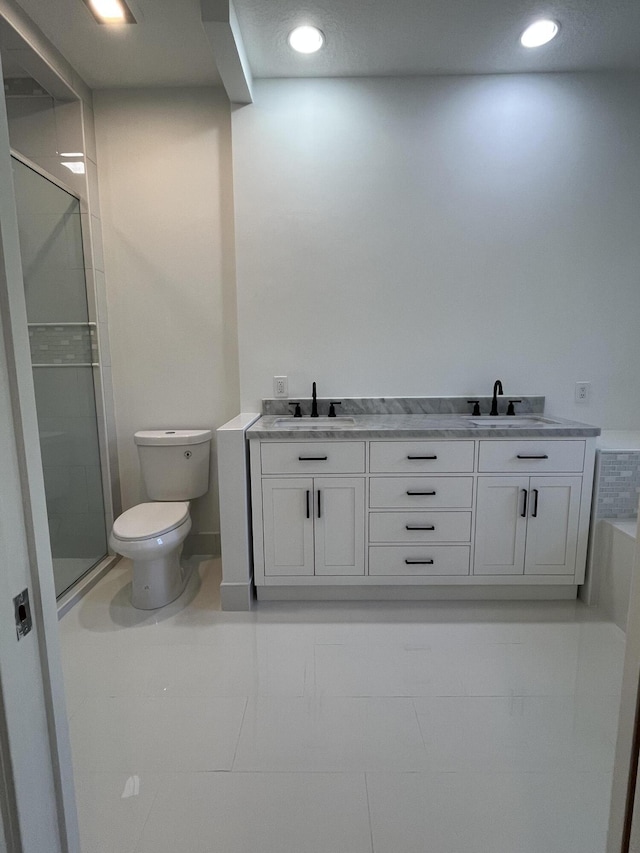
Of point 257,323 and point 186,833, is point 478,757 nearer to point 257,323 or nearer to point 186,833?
point 186,833

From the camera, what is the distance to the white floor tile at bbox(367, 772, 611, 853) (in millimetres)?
1099

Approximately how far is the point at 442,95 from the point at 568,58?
2.02 feet

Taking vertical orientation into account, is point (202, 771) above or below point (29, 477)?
below

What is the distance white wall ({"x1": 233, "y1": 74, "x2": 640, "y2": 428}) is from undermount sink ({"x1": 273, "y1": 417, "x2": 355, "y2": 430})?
0.58 feet

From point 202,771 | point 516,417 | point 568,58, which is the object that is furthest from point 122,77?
point 202,771

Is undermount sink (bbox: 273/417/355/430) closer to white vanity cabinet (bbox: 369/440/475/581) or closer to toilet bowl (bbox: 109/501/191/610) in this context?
white vanity cabinet (bbox: 369/440/475/581)

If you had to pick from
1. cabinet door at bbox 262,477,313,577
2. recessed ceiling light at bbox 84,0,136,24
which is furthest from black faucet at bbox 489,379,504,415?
recessed ceiling light at bbox 84,0,136,24

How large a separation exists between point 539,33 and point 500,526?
231cm

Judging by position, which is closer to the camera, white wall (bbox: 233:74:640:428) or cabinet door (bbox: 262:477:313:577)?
cabinet door (bbox: 262:477:313:577)

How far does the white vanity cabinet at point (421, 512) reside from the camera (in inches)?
82.9

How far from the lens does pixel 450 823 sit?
3.76ft

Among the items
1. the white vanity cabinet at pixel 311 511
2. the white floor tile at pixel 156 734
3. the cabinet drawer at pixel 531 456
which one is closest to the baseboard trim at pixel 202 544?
the white vanity cabinet at pixel 311 511

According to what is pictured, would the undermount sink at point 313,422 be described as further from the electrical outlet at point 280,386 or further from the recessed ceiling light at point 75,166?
the recessed ceiling light at point 75,166

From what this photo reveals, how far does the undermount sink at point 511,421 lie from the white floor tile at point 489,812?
1.49 metres
